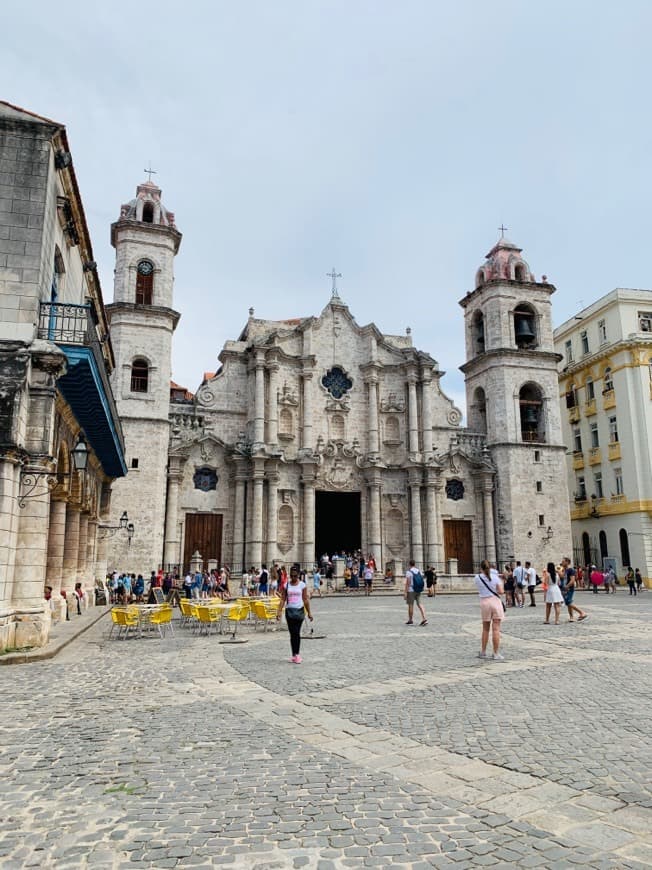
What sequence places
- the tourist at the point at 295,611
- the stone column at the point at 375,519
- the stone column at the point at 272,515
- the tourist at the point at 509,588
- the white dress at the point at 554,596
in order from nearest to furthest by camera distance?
the tourist at the point at 295,611
the white dress at the point at 554,596
the tourist at the point at 509,588
the stone column at the point at 272,515
the stone column at the point at 375,519

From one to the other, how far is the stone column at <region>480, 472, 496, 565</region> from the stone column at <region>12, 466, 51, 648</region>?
90.2 ft

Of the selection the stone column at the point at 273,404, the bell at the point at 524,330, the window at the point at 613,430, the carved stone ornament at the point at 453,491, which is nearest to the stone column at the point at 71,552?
the stone column at the point at 273,404

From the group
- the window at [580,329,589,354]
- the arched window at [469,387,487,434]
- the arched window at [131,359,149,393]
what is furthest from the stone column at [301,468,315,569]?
the window at [580,329,589,354]

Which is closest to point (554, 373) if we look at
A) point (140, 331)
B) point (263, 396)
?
point (263, 396)

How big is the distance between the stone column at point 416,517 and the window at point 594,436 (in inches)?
520

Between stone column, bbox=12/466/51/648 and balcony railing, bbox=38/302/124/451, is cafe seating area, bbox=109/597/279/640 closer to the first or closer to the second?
stone column, bbox=12/466/51/648

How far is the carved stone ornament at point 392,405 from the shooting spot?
36469 mm

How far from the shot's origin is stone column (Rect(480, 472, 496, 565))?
3509cm

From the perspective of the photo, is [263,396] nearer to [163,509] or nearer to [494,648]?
[163,509]

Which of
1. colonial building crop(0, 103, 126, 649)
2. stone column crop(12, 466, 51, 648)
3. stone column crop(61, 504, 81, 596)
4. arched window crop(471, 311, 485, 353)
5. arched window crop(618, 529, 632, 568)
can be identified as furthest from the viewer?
arched window crop(471, 311, 485, 353)

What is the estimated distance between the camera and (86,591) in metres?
22.2

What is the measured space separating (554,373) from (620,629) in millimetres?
25443

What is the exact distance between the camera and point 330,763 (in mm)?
5352

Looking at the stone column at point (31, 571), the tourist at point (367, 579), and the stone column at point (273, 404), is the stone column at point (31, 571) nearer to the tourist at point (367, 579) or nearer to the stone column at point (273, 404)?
the tourist at point (367, 579)
